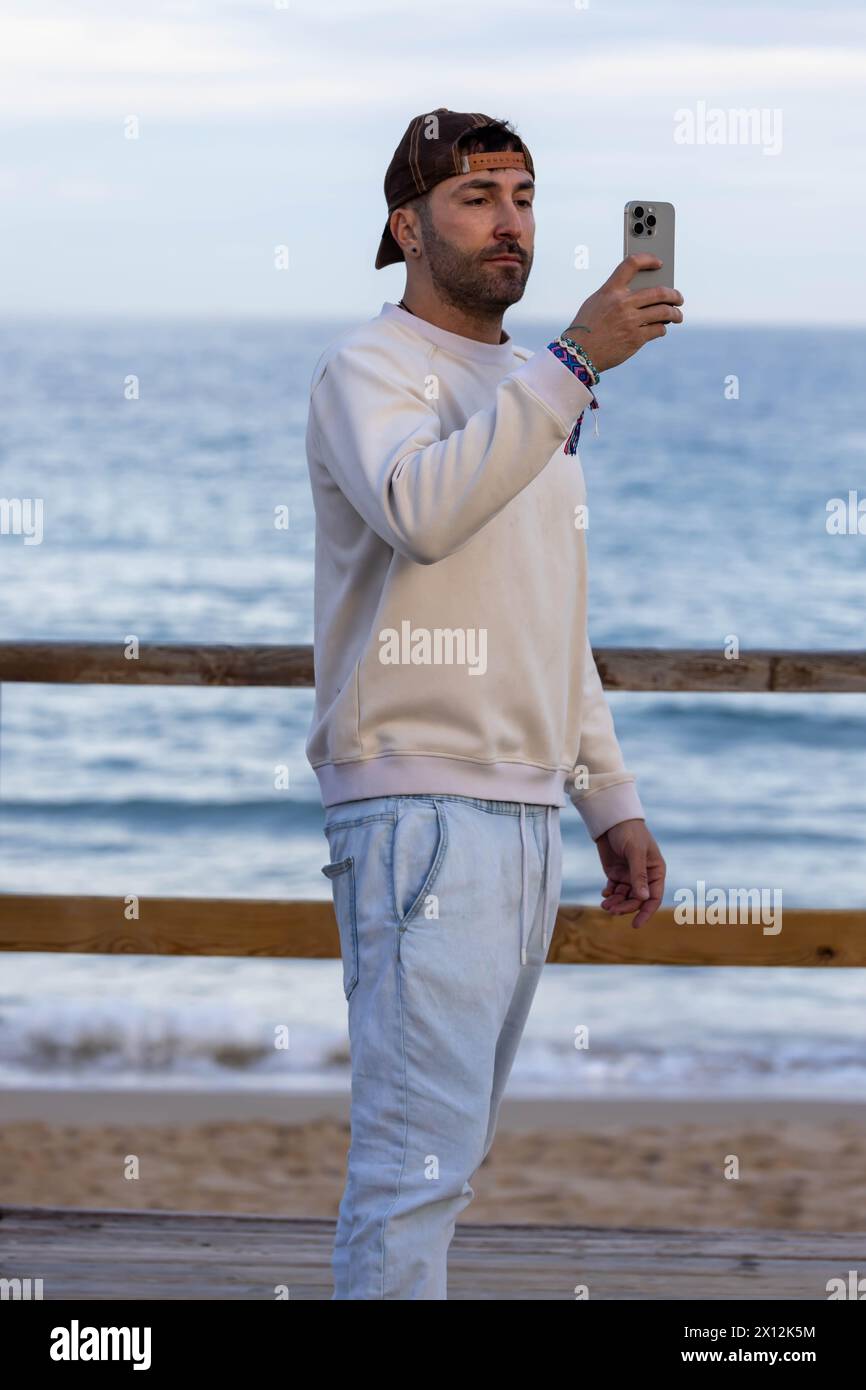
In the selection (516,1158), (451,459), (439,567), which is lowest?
(516,1158)

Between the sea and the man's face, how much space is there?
211 mm

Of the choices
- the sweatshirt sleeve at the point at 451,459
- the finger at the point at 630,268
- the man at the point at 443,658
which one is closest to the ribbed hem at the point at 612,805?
the man at the point at 443,658

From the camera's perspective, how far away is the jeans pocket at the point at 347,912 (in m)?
2.04

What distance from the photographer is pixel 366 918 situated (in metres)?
2.01

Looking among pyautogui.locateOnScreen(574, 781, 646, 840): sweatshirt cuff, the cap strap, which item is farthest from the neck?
pyautogui.locateOnScreen(574, 781, 646, 840): sweatshirt cuff

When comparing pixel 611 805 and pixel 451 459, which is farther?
pixel 611 805

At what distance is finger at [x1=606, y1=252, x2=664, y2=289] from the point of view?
1.97m

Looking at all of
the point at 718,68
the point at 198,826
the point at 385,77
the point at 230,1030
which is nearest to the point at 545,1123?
the point at 230,1030

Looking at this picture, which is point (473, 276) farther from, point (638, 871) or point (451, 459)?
point (638, 871)

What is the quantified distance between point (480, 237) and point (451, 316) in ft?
0.36

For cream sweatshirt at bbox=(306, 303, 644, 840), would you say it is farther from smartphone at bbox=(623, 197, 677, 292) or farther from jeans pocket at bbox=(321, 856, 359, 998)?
smartphone at bbox=(623, 197, 677, 292)

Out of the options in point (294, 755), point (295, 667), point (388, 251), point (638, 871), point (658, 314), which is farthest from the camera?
point (294, 755)

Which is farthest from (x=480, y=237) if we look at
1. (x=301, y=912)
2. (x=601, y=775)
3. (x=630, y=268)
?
(x=301, y=912)

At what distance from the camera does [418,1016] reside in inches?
77.0
